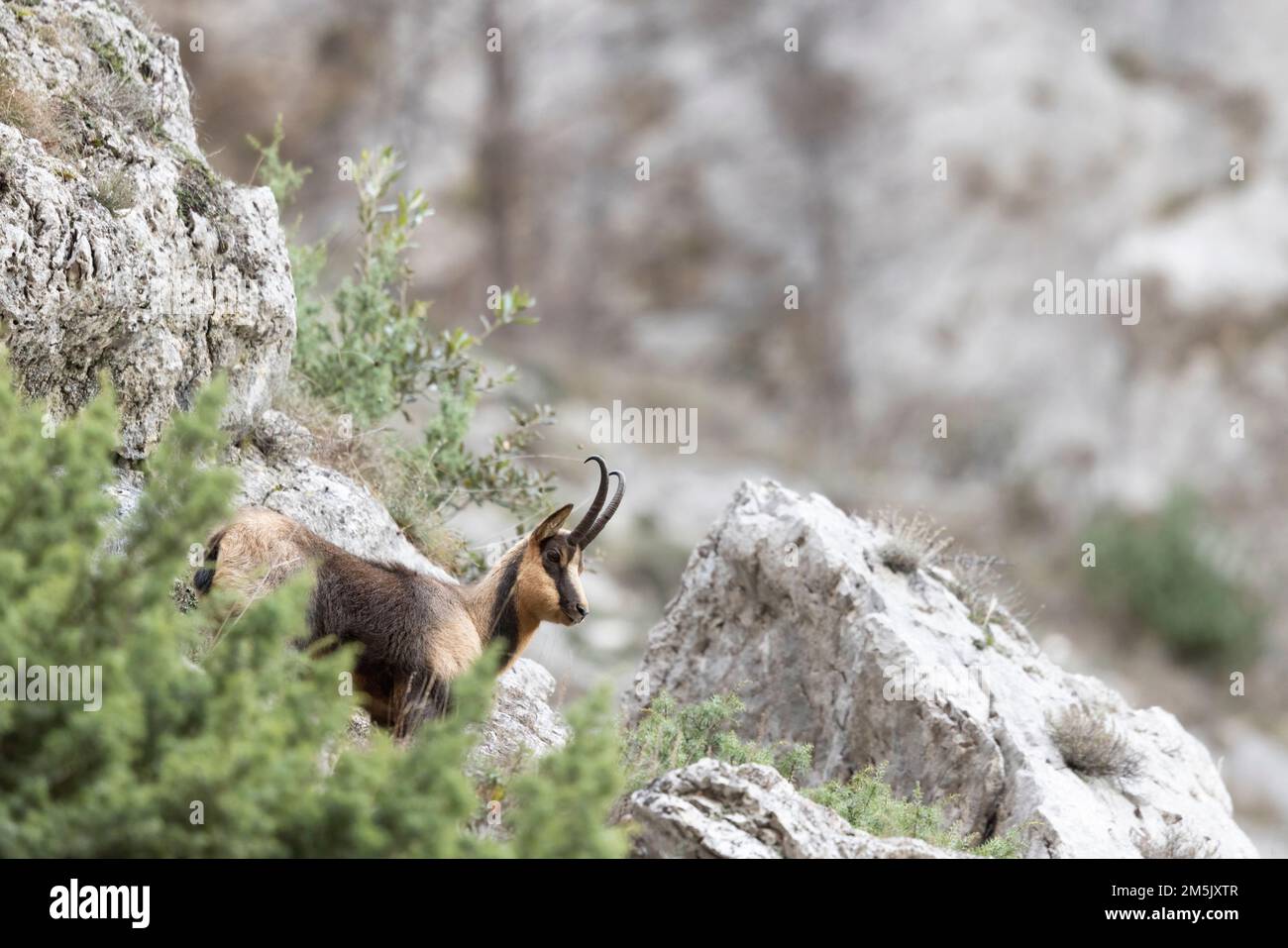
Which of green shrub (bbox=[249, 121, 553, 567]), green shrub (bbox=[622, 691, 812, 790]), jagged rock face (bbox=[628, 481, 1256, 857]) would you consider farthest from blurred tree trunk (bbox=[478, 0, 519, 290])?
green shrub (bbox=[622, 691, 812, 790])

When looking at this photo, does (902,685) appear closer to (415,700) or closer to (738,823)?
(738,823)

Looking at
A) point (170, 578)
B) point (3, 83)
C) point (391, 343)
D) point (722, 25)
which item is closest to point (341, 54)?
point (722, 25)

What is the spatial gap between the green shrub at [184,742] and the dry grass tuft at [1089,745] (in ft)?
17.5

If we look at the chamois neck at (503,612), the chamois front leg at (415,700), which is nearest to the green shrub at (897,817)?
the chamois neck at (503,612)

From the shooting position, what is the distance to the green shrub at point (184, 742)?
5.11 meters

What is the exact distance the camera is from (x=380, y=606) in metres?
7.94

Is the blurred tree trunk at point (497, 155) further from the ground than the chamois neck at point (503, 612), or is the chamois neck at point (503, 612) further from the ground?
the blurred tree trunk at point (497, 155)

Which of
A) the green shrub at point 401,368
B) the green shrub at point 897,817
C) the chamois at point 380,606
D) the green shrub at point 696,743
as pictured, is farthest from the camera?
the green shrub at point 401,368

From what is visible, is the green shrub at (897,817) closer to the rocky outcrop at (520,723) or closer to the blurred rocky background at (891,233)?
the rocky outcrop at (520,723)

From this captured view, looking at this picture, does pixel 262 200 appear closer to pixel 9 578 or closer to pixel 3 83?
pixel 3 83

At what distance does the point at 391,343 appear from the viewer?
1277 cm

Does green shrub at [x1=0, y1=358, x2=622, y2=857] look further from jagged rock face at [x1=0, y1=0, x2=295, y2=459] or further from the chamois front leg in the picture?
jagged rock face at [x1=0, y1=0, x2=295, y2=459]

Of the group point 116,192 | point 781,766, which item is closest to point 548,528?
point 781,766
